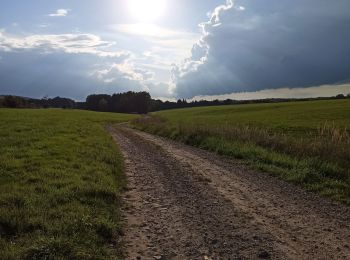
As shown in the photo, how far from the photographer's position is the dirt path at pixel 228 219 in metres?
7.02

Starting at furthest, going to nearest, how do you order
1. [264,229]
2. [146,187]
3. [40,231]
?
1. [146,187]
2. [264,229]
3. [40,231]

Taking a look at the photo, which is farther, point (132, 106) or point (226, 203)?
point (132, 106)

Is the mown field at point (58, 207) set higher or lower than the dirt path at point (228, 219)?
higher

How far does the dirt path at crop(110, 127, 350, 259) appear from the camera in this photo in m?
7.02

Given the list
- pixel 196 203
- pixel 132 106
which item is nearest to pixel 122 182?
pixel 196 203

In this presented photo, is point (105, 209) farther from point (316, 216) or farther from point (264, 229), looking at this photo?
point (316, 216)

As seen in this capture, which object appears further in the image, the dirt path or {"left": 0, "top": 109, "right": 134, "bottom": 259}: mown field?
the dirt path

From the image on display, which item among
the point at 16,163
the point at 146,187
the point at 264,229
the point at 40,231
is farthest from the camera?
the point at 16,163

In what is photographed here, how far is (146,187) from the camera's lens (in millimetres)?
12438

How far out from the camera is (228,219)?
8.87 m

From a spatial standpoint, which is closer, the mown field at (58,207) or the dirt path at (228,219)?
the mown field at (58,207)

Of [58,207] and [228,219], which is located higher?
[58,207]

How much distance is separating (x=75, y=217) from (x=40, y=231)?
98cm

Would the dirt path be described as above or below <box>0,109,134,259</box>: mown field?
below
